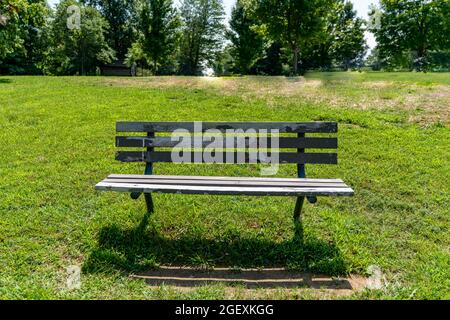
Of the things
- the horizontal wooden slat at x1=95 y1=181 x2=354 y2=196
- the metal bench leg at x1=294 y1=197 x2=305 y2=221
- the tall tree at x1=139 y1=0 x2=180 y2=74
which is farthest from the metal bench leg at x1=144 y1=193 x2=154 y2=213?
the tall tree at x1=139 y1=0 x2=180 y2=74

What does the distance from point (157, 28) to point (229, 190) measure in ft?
89.8

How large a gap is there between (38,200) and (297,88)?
9851 millimetres

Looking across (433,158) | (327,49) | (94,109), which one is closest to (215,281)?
(433,158)

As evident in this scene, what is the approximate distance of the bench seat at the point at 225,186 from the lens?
10.4ft

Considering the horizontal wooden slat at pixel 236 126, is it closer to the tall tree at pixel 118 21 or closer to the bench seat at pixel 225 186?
the bench seat at pixel 225 186

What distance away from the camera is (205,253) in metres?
3.37

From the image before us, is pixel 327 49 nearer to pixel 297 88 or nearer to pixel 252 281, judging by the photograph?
pixel 297 88

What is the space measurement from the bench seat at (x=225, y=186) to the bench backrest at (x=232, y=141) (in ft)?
0.92

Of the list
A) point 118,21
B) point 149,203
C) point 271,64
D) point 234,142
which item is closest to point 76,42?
point 118,21

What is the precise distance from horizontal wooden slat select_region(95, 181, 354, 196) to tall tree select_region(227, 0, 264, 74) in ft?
110

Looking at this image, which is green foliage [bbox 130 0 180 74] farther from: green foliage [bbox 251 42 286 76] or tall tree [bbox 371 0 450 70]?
tall tree [bbox 371 0 450 70]

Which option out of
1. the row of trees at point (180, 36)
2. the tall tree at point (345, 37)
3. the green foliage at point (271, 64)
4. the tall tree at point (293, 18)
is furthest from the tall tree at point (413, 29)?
the tall tree at point (293, 18)

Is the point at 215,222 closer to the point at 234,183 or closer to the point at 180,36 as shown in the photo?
the point at 234,183

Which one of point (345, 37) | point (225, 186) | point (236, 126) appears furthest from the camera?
point (345, 37)
